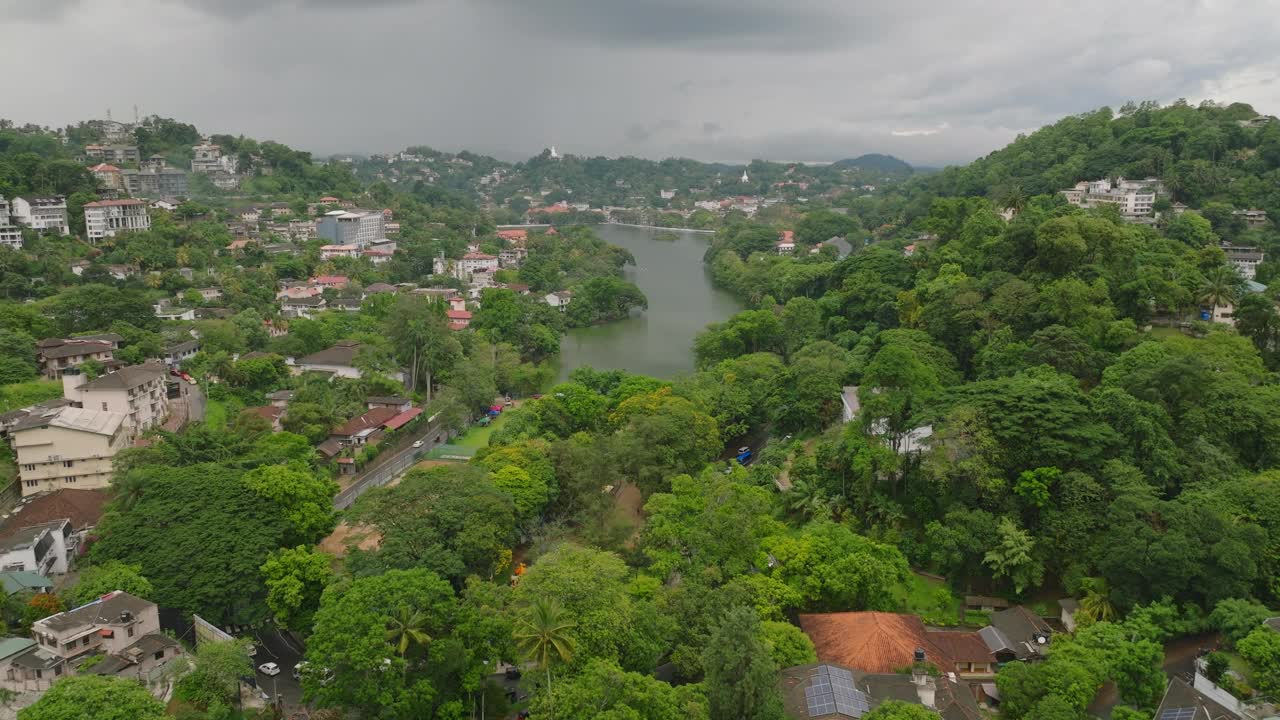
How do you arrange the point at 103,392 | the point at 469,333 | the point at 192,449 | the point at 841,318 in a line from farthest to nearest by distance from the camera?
1. the point at 469,333
2. the point at 841,318
3. the point at 103,392
4. the point at 192,449

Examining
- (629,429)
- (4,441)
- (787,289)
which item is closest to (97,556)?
(4,441)

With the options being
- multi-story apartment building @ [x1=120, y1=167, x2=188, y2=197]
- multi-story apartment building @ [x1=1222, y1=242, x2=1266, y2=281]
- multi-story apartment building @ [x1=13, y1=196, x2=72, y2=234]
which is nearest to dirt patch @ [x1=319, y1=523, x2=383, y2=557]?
multi-story apartment building @ [x1=13, y1=196, x2=72, y2=234]

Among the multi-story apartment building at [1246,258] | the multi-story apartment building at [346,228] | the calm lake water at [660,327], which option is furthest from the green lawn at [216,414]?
the multi-story apartment building at [1246,258]

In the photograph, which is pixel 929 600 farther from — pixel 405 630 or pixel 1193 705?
pixel 405 630

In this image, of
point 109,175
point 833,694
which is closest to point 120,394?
point 833,694

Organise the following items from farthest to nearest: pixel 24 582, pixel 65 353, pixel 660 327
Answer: pixel 660 327 → pixel 65 353 → pixel 24 582

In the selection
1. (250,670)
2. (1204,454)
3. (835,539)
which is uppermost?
(1204,454)

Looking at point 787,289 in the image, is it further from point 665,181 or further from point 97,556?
point 665,181
